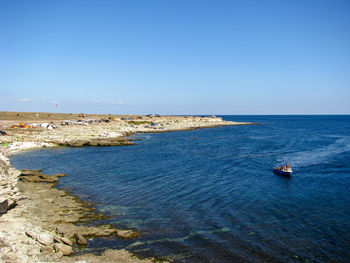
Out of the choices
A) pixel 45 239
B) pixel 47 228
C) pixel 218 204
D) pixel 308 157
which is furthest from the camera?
pixel 308 157

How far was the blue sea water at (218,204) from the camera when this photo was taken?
50.4ft

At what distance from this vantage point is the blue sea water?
1538 cm

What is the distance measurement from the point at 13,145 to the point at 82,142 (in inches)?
550

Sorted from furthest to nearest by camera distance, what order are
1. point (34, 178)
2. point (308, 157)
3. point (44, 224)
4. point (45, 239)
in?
1. point (308, 157)
2. point (34, 178)
3. point (44, 224)
4. point (45, 239)

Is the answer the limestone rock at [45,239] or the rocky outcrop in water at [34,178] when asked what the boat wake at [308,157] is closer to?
the rocky outcrop in water at [34,178]

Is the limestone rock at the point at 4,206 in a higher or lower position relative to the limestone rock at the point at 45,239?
higher

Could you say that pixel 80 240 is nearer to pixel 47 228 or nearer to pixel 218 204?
pixel 47 228

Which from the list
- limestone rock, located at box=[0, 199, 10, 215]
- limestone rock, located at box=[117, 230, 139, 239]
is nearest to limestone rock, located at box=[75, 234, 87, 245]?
limestone rock, located at box=[117, 230, 139, 239]

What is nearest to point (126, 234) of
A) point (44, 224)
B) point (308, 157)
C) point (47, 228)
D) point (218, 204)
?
point (47, 228)

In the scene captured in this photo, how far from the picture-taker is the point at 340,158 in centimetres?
4581

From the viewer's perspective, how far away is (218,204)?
22938 mm

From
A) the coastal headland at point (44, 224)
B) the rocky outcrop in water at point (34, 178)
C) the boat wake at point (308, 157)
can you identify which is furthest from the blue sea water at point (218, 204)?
the rocky outcrop in water at point (34, 178)

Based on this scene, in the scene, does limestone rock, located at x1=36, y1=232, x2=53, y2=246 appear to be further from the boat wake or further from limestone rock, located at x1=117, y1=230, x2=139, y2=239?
the boat wake

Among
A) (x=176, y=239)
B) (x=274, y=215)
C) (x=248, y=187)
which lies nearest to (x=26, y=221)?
(x=176, y=239)
